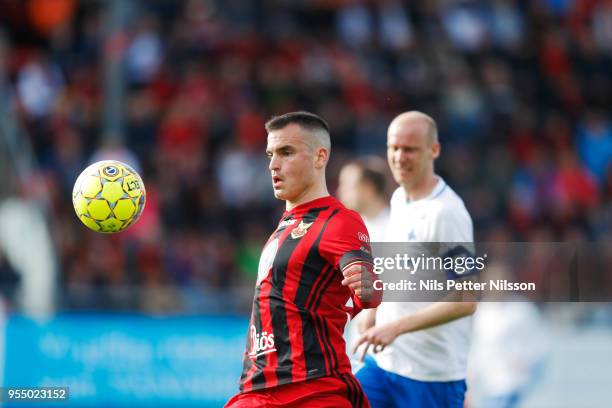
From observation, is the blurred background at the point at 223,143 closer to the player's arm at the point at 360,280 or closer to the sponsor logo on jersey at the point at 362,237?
the sponsor logo on jersey at the point at 362,237

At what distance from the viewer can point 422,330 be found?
21.8 feet

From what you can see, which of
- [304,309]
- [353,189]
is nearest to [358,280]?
[304,309]

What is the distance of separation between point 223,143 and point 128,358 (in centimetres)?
430

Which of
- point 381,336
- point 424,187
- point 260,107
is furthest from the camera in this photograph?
point 260,107

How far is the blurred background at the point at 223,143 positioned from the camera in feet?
42.5

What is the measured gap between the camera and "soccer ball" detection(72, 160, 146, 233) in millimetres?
6535

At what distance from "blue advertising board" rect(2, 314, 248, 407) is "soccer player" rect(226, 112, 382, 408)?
7.00m

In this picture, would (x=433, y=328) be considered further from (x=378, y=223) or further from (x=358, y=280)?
(x=378, y=223)

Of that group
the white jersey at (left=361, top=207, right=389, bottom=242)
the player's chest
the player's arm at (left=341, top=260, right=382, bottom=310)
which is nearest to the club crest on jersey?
the player's arm at (left=341, top=260, right=382, bottom=310)

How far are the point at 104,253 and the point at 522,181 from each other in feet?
19.9

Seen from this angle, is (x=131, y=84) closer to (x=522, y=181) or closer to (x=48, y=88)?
(x=48, y=88)

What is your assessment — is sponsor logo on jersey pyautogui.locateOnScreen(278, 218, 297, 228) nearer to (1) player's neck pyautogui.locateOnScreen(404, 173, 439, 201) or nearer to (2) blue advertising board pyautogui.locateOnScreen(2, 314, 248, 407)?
(1) player's neck pyautogui.locateOnScreen(404, 173, 439, 201)

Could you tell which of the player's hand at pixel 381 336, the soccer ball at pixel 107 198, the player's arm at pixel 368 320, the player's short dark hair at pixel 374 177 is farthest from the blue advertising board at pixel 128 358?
the player's hand at pixel 381 336

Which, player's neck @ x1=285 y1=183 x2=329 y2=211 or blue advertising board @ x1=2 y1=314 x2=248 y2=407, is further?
blue advertising board @ x1=2 y1=314 x2=248 y2=407
